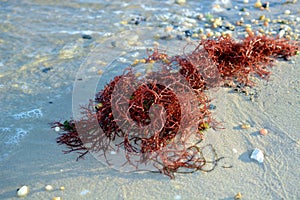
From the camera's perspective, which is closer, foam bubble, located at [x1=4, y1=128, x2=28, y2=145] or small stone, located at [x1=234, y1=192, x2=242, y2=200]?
small stone, located at [x1=234, y1=192, x2=242, y2=200]

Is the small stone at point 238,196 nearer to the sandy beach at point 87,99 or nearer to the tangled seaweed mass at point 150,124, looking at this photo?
the sandy beach at point 87,99

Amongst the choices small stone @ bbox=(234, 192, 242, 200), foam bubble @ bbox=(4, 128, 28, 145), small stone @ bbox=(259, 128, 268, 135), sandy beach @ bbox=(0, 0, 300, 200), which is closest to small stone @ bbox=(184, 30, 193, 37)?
sandy beach @ bbox=(0, 0, 300, 200)

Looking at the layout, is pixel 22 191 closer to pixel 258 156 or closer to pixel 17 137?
pixel 17 137

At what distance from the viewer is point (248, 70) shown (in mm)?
4332

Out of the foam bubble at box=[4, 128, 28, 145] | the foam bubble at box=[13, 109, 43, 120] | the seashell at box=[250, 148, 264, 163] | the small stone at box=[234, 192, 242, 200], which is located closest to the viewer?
the small stone at box=[234, 192, 242, 200]

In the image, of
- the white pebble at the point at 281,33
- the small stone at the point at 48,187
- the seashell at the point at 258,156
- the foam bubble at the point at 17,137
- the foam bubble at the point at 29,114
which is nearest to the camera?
the small stone at the point at 48,187

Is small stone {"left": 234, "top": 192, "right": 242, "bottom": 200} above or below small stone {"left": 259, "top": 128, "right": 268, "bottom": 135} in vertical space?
below

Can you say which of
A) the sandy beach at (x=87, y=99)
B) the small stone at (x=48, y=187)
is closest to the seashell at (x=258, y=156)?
the sandy beach at (x=87, y=99)

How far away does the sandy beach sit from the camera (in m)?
3.02

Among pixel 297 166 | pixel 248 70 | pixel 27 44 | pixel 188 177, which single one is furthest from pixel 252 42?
pixel 27 44

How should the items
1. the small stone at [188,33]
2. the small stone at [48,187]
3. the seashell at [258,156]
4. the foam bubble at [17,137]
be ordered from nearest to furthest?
1. the small stone at [48,187]
2. the seashell at [258,156]
3. the foam bubble at [17,137]
4. the small stone at [188,33]

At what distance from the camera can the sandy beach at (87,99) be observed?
3.02 metres

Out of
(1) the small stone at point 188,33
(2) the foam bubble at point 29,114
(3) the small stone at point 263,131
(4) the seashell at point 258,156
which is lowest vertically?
(2) the foam bubble at point 29,114

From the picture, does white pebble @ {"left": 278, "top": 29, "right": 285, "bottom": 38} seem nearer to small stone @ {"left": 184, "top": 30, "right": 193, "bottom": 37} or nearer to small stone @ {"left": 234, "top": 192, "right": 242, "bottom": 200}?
small stone @ {"left": 184, "top": 30, "right": 193, "bottom": 37}
